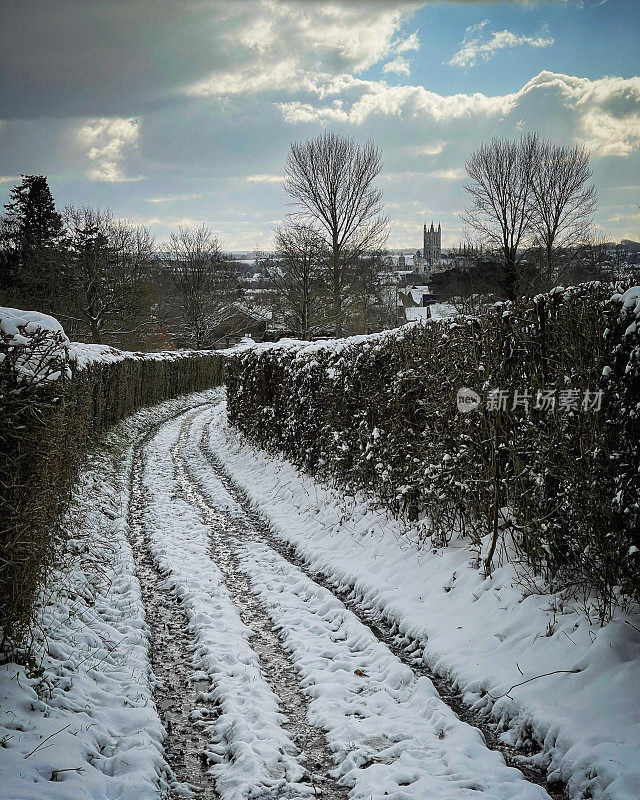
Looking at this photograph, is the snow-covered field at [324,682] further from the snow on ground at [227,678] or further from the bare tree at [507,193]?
the bare tree at [507,193]

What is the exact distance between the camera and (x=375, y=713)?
3879 millimetres

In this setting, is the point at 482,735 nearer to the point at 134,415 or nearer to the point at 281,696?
the point at 281,696

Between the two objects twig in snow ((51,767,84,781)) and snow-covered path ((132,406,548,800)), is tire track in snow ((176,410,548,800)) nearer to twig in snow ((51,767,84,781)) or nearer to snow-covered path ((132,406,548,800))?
snow-covered path ((132,406,548,800))

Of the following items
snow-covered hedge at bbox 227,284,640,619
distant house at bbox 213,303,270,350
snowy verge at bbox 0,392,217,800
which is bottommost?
snowy verge at bbox 0,392,217,800

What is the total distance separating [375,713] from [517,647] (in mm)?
1168

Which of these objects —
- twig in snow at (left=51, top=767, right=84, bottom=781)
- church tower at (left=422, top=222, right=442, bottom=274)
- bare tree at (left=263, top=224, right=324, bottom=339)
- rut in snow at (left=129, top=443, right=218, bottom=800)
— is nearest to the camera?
twig in snow at (left=51, top=767, right=84, bottom=781)

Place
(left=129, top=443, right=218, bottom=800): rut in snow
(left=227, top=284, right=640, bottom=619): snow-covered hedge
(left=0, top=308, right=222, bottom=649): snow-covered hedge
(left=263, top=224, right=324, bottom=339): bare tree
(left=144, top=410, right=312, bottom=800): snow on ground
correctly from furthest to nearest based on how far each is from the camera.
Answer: (left=263, top=224, right=324, bottom=339): bare tree → (left=227, top=284, right=640, bottom=619): snow-covered hedge → (left=0, top=308, right=222, bottom=649): snow-covered hedge → (left=129, top=443, right=218, bottom=800): rut in snow → (left=144, top=410, right=312, bottom=800): snow on ground

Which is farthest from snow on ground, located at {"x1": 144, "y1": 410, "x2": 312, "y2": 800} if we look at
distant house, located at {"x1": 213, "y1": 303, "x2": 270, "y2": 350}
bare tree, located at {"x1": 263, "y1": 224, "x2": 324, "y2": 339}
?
distant house, located at {"x1": 213, "y1": 303, "x2": 270, "y2": 350}

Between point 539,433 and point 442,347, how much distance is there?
1.87m

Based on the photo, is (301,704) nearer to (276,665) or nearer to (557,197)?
(276,665)

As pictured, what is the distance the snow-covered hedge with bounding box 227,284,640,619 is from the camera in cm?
372

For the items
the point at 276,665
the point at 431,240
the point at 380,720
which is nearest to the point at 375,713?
the point at 380,720

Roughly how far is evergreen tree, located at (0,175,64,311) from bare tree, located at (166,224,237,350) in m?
10.4

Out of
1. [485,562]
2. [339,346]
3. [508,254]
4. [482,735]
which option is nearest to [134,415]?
[339,346]
